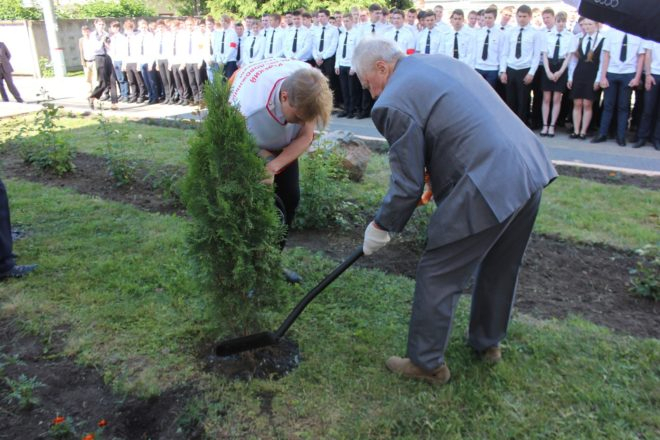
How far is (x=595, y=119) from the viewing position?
32.1 feet

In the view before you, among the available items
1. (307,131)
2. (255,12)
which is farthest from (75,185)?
(255,12)

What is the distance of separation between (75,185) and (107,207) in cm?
116

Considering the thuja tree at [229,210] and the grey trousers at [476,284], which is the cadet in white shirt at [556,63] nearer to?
the grey trousers at [476,284]

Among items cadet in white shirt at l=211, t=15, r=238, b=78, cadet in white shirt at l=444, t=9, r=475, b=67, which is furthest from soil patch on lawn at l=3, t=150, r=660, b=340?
cadet in white shirt at l=211, t=15, r=238, b=78

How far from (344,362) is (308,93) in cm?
158

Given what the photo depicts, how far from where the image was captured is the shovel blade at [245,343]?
3070 mm

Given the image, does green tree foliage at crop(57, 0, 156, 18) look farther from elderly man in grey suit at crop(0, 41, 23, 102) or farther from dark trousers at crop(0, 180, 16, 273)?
dark trousers at crop(0, 180, 16, 273)

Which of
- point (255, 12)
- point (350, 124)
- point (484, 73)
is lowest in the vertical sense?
point (350, 124)

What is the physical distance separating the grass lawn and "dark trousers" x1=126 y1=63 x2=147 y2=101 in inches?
458

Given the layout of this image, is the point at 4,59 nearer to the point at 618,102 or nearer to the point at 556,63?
the point at 556,63

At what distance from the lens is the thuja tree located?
2.67 m

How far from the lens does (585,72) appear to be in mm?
8875

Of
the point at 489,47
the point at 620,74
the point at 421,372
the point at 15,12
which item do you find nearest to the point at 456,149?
the point at 421,372

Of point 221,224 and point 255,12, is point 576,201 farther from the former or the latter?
point 255,12
